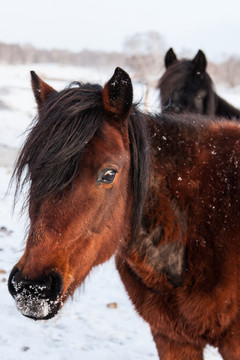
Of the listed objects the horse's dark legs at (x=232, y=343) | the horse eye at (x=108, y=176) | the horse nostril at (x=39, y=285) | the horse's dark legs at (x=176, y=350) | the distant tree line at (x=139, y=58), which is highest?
the horse eye at (x=108, y=176)

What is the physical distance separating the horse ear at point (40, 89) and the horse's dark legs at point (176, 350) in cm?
181

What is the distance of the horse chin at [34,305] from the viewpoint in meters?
1.62

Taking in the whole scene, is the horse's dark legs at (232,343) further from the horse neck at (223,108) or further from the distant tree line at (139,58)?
the horse neck at (223,108)

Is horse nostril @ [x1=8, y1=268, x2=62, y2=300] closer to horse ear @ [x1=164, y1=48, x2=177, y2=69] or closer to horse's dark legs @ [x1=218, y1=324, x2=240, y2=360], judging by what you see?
horse's dark legs @ [x1=218, y1=324, x2=240, y2=360]

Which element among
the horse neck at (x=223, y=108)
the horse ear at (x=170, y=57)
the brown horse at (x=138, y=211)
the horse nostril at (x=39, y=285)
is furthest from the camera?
the horse ear at (x=170, y=57)

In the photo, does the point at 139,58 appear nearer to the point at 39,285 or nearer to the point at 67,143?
the point at 67,143

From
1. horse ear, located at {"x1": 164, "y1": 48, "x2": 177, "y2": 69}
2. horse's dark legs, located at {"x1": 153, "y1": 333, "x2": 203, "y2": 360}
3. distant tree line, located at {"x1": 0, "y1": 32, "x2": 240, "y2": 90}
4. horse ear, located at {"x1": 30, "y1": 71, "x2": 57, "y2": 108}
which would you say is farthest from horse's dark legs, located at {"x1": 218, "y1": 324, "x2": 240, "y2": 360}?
horse ear, located at {"x1": 164, "y1": 48, "x2": 177, "y2": 69}

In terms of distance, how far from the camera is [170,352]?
2512 millimetres

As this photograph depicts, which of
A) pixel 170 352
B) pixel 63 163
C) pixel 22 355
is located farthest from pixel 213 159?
pixel 22 355

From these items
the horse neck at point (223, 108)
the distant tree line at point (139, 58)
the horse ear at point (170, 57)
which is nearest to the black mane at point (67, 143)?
the distant tree line at point (139, 58)

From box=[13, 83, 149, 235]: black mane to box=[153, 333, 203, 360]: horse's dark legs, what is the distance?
3.06ft

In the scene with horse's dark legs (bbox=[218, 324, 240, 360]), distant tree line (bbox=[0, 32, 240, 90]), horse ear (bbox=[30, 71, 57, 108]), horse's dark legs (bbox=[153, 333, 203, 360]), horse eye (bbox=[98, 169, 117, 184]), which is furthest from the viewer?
distant tree line (bbox=[0, 32, 240, 90])

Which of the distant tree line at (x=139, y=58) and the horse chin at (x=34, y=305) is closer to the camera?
the horse chin at (x=34, y=305)

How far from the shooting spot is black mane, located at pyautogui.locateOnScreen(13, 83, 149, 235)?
1.79m
